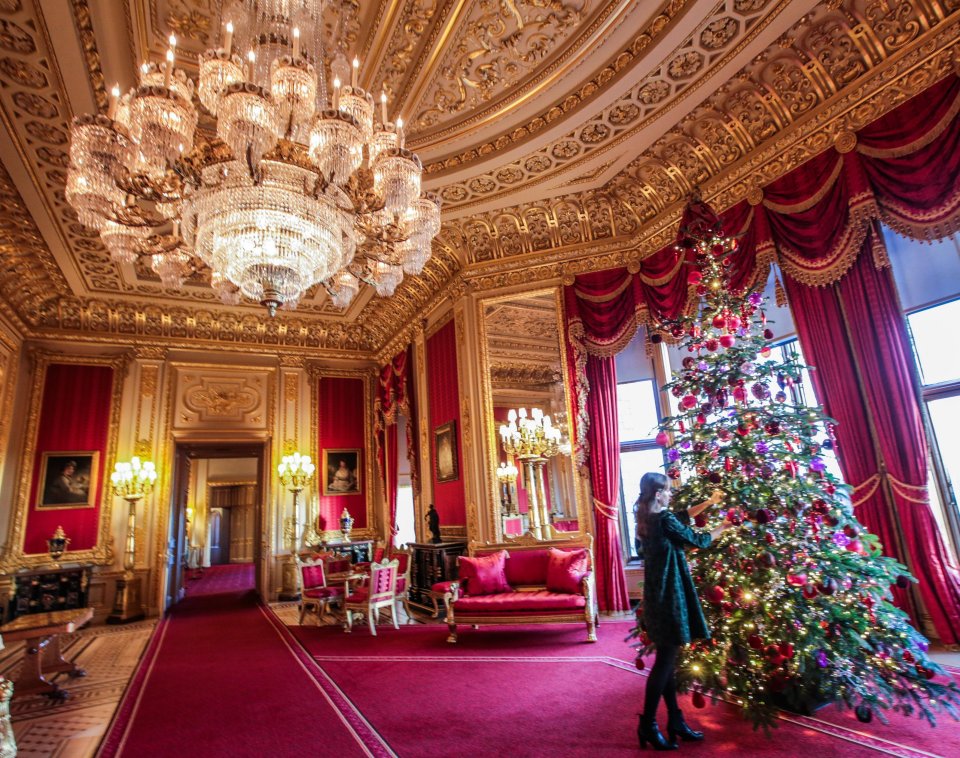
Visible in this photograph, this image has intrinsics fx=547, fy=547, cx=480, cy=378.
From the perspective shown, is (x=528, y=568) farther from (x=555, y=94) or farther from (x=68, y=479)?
(x=68, y=479)

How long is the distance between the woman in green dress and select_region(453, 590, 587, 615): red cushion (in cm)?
212

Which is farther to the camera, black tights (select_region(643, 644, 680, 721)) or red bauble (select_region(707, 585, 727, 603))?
red bauble (select_region(707, 585, 727, 603))

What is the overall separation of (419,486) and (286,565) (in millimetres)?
2759

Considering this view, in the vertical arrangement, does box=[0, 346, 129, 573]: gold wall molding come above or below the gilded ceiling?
below

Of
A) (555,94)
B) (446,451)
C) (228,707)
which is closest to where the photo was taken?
(228,707)

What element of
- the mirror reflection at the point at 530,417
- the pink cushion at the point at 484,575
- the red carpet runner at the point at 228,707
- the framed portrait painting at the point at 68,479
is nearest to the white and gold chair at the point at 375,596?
the red carpet runner at the point at 228,707

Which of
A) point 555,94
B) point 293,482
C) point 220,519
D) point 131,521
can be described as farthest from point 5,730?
point 220,519

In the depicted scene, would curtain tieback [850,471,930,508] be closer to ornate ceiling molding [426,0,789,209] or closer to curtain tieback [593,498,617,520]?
curtain tieback [593,498,617,520]

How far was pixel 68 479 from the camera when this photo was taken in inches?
320

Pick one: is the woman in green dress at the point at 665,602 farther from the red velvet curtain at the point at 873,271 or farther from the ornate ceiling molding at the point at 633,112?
the ornate ceiling molding at the point at 633,112

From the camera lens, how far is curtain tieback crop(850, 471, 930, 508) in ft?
12.3

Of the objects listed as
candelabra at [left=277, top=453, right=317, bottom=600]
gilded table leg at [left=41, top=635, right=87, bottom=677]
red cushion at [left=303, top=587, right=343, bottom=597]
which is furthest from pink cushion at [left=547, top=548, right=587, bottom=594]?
candelabra at [left=277, top=453, right=317, bottom=600]

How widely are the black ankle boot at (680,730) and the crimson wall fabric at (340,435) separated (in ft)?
25.3

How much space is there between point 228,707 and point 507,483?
4409 mm
